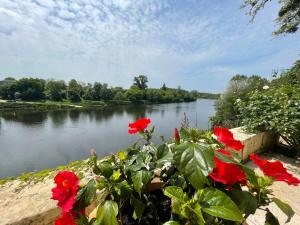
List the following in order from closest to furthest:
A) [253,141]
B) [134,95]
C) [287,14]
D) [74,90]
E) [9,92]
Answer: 1. [253,141]
2. [287,14]
3. [9,92]
4. [74,90]
5. [134,95]

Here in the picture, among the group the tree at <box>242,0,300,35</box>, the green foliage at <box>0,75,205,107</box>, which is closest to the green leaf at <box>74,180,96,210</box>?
the tree at <box>242,0,300,35</box>

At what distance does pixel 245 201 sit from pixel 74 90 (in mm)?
62524

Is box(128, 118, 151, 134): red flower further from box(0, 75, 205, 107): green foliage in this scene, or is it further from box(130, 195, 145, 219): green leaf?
box(0, 75, 205, 107): green foliage

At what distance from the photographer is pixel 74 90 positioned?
58.2 m

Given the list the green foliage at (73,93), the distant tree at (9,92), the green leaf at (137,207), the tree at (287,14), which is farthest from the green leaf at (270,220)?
the distant tree at (9,92)

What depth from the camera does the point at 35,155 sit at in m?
14.5

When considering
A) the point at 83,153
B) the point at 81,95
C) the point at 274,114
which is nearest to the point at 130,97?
the point at 81,95

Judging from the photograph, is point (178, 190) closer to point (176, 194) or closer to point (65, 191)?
point (176, 194)

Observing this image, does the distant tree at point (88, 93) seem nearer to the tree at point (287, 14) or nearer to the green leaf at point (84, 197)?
the tree at point (287, 14)

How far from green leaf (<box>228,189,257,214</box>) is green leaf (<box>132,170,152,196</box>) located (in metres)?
0.25

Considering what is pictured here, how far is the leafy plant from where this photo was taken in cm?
47

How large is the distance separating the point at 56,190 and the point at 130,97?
197 ft

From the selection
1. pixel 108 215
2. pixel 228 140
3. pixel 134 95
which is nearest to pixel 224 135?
pixel 228 140

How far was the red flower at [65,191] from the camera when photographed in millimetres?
527
